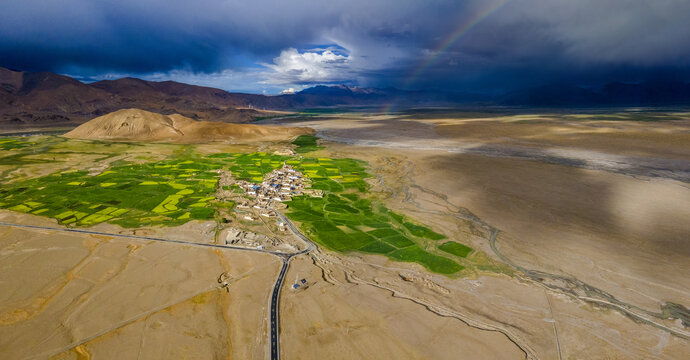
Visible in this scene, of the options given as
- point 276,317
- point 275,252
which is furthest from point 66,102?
point 276,317

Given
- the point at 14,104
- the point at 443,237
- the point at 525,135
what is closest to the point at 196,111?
the point at 14,104

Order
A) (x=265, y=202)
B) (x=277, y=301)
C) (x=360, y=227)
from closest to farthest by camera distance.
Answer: (x=277, y=301), (x=360, y=227), (x=265, y=202)

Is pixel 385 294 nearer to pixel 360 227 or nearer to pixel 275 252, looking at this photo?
pixel 275 252

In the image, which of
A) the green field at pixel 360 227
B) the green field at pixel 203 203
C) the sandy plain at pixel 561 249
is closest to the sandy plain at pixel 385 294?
the sandy plain at pixel 561 249

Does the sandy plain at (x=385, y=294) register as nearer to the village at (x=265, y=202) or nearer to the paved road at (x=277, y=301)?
the paved road at (x=277, y=301)

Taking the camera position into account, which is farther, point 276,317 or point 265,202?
point 265,202

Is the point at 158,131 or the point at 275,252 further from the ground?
the point at 158,131

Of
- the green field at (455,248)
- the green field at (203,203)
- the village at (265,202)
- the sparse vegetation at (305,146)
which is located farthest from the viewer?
the sparse vegetation at (305,146)

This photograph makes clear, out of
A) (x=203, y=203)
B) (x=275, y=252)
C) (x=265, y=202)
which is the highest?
(x=203, y=203)

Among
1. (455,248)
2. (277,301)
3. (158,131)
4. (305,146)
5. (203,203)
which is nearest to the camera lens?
(277,301)
